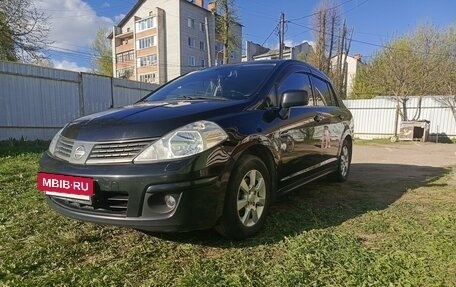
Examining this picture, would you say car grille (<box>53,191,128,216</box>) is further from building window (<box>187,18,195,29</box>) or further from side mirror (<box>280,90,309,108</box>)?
building window (<box>187,18,195,29</box>)

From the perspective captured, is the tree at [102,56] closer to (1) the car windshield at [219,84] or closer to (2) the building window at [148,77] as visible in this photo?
(2) the building window at [148,77]

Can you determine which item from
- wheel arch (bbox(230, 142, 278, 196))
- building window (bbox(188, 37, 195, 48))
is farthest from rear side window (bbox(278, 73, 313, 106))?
building window (bbox(188, 37, 195, 48))

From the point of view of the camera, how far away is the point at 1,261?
2410 millimetres

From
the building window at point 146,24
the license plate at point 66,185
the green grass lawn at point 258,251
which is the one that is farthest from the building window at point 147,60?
the license plate at point 66,185

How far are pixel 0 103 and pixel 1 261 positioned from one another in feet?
26.3

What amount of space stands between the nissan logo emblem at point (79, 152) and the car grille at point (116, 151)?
82 mm

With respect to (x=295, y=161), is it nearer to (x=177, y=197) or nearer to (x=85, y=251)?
(x=177, y=197)

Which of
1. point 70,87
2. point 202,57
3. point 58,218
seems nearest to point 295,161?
point 58,218

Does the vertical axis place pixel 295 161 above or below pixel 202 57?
below

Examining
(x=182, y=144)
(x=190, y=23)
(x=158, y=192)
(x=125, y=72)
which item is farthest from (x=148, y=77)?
(x=158, y=192)

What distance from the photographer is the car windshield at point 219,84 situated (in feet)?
10.9

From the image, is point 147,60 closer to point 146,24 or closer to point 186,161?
point 146,24

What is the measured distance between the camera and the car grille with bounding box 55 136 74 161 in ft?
8.68

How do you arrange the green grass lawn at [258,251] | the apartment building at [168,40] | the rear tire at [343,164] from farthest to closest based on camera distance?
the apartment building at [168,40] < the rear tire at [343,164] < the green grass lawn at [258,251]
